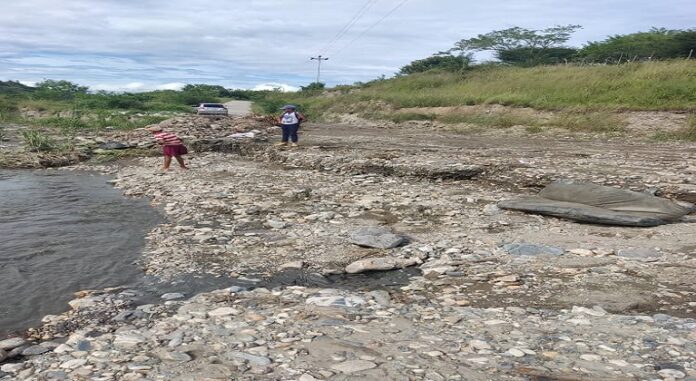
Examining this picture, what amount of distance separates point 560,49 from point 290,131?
31384mm

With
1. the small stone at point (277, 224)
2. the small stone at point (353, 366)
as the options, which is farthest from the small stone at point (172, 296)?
the small stone at point (277, 224)

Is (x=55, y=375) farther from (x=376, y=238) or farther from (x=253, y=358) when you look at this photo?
(x=376, y=238)

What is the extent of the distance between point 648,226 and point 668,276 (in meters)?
1.87

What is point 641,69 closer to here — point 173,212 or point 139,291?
point 173,212

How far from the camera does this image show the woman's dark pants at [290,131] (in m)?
14.4

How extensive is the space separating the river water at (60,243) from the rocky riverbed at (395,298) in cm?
32

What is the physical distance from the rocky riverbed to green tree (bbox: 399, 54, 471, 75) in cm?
2898

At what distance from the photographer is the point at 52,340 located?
3.75m

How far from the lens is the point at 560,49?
39312 millimetres

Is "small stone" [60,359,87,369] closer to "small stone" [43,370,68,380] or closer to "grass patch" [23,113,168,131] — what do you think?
"small stone" [43,370,68,380]

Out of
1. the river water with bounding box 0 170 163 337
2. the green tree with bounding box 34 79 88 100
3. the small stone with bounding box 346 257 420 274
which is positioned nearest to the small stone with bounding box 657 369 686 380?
the small stone with bounding box 346 257 420 274

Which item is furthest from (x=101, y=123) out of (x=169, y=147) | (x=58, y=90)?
(x=58, y=90)

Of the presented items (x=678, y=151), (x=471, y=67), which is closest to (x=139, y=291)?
(x=678, y=151)

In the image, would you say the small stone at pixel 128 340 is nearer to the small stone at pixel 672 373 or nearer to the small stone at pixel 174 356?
the small stone at pixel 174 356
